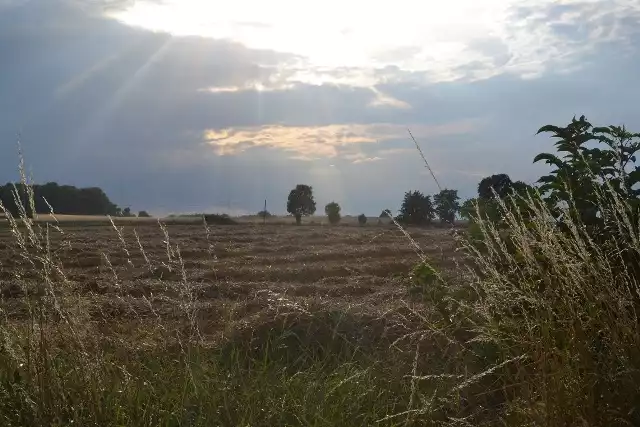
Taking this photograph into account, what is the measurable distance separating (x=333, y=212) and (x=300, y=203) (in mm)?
1955

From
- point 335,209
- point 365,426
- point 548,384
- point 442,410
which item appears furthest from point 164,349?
point 335,209

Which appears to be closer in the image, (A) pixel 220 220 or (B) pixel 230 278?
(B) pixel 230 278

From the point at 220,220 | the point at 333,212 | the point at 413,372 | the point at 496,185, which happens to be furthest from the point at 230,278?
the point at 333,212

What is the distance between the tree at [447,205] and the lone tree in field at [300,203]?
91.4 feet

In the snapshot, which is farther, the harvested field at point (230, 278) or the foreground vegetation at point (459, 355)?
the harvested field at point (230, 278)

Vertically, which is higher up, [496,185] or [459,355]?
[496,185]

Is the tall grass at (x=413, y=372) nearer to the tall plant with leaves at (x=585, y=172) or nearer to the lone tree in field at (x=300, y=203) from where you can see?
Answer: the tall plant with leaves at (x=585, y=172)

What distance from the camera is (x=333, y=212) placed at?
30812mm

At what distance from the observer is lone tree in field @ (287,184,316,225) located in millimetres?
31750

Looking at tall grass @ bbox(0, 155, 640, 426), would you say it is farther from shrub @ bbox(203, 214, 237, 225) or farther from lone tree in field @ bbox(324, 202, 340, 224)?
lone tree in field @ bbox(324, 202, 340, 224)

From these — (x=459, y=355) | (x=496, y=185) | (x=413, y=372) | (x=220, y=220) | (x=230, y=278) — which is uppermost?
(x=496, y=185)

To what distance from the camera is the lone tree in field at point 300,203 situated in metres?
31.8

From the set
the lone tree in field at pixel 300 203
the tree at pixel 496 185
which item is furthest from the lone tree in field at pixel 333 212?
the tree at pixel 496 185

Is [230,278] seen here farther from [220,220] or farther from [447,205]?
[220,220]
